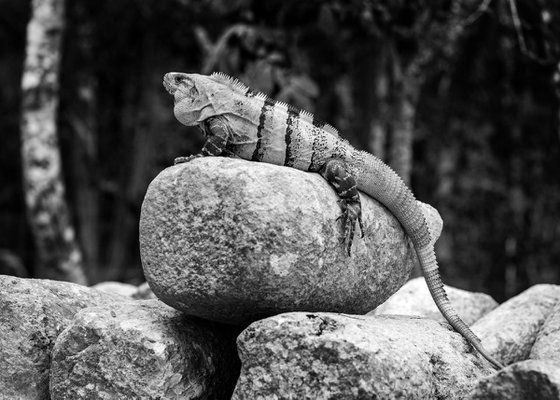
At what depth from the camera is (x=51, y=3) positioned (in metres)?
10.2

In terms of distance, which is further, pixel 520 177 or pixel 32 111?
pixel 520 177

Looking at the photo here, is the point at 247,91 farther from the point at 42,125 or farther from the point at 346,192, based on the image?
the point at 42,125

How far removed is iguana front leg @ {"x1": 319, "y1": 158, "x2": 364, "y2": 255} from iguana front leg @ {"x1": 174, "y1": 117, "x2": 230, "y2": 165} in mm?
747

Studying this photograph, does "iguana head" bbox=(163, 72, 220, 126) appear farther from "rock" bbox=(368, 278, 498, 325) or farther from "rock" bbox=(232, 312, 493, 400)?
"rock" bbox=(368, 278, 498, 325)

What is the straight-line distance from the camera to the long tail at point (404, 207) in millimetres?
5453

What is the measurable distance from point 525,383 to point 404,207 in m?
1.85

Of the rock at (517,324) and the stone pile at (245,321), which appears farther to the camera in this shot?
the rock at (517,324)

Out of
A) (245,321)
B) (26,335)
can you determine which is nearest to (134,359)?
(245,321)

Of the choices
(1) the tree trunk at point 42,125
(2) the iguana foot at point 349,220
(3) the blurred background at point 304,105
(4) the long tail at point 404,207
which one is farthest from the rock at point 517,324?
(1) the tree trunk at point 42,125

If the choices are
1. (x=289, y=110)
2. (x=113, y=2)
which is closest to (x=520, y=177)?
(x=113, y=2)

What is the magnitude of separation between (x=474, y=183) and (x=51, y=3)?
11.9m

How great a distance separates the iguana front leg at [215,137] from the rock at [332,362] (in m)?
1.27

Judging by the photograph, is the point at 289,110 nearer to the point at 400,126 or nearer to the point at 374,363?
the point at 374,363

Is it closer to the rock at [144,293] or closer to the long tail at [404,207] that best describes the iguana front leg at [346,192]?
the long tail at [404,207]
